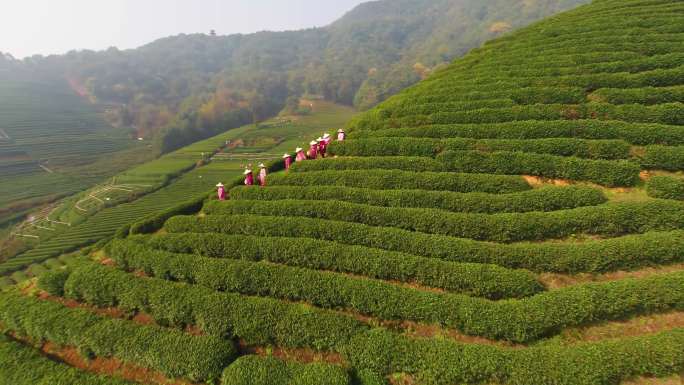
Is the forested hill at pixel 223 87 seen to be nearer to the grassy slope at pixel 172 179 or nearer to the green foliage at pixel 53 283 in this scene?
the grassy slope at pixel 172 179

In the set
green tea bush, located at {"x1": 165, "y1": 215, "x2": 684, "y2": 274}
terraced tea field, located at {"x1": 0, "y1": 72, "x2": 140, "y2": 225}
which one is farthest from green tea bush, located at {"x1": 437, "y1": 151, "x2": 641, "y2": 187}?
terraced tea field, located at {"x1": 0, "y1": 72, "x2": 140, "y2": 225}

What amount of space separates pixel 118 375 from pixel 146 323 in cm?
175

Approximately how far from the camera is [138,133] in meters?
111

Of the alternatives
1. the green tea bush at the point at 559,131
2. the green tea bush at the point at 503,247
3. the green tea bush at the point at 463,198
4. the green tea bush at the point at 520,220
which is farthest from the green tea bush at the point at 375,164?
the green tea bush at the point at 503,247

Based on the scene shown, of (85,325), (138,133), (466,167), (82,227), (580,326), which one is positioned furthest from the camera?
(138,133)

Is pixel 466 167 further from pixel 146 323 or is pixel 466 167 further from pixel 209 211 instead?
pixel 146 323

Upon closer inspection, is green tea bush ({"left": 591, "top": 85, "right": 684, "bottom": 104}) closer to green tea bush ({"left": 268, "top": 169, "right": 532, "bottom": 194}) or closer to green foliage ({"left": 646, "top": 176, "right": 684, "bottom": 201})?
green foliage ({"left": 646, "top": 176, "right": 684, "bottom": 201})

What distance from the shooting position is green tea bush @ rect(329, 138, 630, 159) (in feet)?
47.1

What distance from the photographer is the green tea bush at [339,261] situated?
32.2 ft

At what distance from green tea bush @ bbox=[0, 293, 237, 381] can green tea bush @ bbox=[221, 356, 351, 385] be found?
776 mm

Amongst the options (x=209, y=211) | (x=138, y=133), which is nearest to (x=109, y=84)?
(x=138, y=133)

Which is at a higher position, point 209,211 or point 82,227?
point 209,211

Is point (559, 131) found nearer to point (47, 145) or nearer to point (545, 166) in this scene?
point (545, 166)

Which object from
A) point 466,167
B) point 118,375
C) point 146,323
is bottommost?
point 118,375
